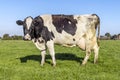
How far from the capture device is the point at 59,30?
46.5 feet

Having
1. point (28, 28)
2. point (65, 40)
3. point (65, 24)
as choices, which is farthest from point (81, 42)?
point (28, 28)

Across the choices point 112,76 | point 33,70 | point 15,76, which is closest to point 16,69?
point 33,70

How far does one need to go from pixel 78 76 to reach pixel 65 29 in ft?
11.7

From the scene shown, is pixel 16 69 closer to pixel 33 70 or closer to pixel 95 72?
pixel 33 70

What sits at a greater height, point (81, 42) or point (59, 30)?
point (59, 30)

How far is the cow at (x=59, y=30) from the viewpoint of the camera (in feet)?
46.1

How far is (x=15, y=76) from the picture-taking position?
1149cm

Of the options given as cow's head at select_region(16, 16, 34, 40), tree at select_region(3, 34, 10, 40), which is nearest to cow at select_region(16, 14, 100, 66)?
cow's head at select_region(16, 16, 34, 40)

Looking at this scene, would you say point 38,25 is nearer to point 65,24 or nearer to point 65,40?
point 65,24

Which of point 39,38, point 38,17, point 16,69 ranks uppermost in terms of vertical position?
point 38,17

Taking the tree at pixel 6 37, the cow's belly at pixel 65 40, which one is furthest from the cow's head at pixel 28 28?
the tree at pixel 6 37

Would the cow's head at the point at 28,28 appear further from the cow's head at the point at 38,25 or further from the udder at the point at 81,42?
the udder at the point at 81,42

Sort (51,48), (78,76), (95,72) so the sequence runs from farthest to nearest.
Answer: (51,48) → (95,72) → (78,76)

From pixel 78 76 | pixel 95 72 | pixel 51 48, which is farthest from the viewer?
pixel 51 48
